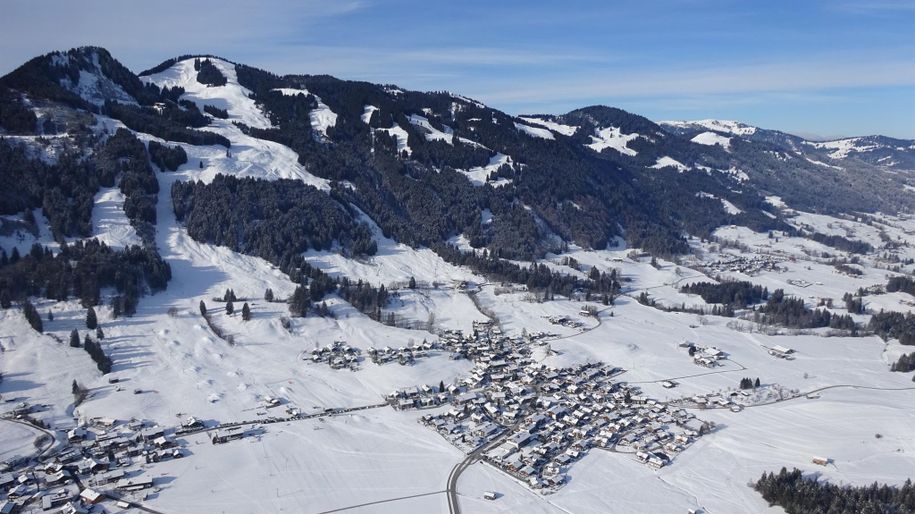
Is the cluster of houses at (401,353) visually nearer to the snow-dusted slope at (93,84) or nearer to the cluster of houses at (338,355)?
the cluster of houses at (338,355)

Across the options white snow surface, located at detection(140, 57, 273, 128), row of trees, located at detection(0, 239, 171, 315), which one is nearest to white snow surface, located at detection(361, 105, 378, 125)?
white snow surface, located at detection(140, 57, 273, 128)

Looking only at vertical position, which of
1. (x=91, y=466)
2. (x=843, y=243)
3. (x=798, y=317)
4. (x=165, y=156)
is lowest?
(x=91, y=466)

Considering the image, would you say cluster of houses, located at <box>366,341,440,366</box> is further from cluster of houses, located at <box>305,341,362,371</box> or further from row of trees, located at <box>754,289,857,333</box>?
row of trees, located at <box>754,289,857,333</box>

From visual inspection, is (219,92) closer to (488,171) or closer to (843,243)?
(488,171)

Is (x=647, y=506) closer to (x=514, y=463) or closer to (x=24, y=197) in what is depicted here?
(x=514, y=463)

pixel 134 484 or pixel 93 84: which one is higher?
pixel 93 84

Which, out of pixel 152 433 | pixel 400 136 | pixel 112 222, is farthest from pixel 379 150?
pixel 152 433
